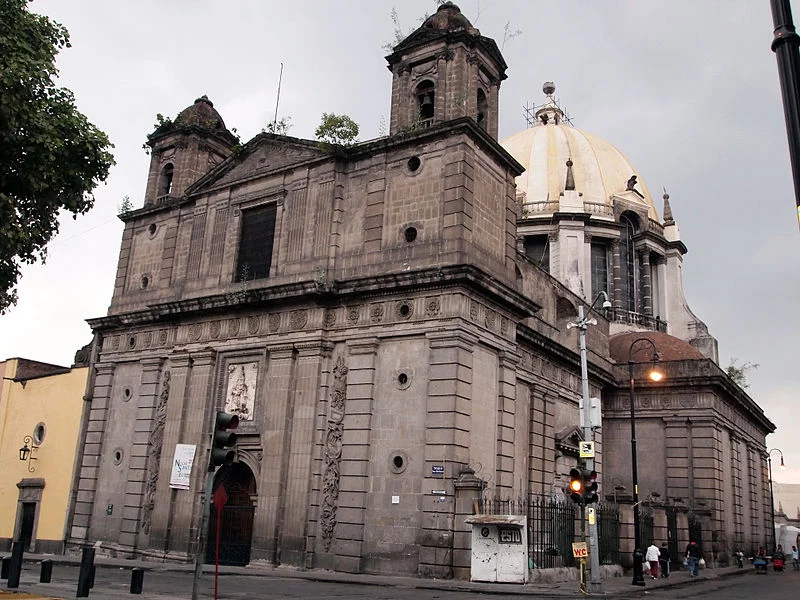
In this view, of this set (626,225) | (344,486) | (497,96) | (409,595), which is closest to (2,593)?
(409,595)

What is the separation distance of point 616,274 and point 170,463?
3158cm

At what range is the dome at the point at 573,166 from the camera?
174 ft

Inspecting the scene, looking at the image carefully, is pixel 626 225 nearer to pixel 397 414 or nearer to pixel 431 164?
pixel 431 164

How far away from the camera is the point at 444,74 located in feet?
92.8

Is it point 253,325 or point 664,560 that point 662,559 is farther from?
point 253,325

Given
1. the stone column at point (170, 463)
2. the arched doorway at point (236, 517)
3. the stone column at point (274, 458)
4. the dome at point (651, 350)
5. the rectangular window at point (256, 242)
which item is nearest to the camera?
the stone column at point (274, 458)

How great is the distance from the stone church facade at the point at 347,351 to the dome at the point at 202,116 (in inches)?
161

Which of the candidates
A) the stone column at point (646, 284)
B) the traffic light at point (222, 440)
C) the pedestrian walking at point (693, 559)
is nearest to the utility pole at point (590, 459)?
the pedestrian walking at point (693, 559)

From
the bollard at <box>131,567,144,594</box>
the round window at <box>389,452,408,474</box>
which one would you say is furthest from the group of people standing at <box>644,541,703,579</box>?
the bollard at <box>131,567,144,594</box>

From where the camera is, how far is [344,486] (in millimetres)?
25297

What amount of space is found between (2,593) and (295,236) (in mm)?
17120

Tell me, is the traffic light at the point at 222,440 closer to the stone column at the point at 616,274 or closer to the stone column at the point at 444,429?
the stone column at the point at 444,429

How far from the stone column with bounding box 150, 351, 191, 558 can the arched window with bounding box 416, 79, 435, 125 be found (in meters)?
12.9

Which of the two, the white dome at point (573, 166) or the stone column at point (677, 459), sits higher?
the white dome at point (573, 166)
